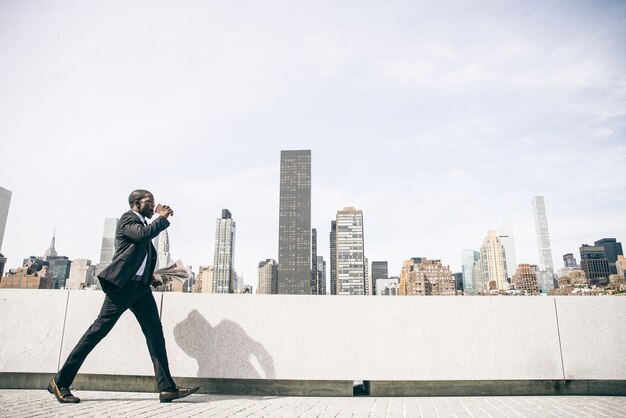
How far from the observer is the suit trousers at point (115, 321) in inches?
152

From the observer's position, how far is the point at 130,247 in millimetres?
4066

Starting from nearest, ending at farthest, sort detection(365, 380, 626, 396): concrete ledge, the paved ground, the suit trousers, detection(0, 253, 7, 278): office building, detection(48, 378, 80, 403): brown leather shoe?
the paved ground, detection(48, 378, 80, 403): brown leather shoe, the suit trousers, detection(365, 380, 626, 396): concrete ledge, detection(0, 253, 7, 278): office building

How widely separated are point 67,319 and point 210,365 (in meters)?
1.82

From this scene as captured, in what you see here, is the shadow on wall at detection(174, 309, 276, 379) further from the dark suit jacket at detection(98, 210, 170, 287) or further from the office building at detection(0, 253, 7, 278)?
the office building at detection(0, 253, 7, 278)

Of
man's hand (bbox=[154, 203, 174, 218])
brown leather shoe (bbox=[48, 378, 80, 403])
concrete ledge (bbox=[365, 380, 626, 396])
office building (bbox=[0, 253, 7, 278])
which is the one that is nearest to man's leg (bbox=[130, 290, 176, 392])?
brown leather shoe (bbox=[48, 378, 80, 403])

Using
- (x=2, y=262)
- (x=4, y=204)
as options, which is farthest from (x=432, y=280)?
(x=4, y=204)

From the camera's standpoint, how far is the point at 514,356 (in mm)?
4438

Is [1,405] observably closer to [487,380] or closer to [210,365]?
[210,365]

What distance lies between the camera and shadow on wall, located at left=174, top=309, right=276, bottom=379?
4418mm

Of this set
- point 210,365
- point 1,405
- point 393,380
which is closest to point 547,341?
point 393,380

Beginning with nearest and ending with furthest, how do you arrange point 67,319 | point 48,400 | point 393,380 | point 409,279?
point 48,400 < point 393,380 < point 67,319 < point 409,279

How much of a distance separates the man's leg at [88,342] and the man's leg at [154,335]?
0.60 feet

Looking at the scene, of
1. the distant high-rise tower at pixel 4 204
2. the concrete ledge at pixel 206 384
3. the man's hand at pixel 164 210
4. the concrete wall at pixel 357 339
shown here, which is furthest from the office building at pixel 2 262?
the man's hand at pixel 164 210

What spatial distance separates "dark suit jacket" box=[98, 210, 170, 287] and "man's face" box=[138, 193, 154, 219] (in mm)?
207
